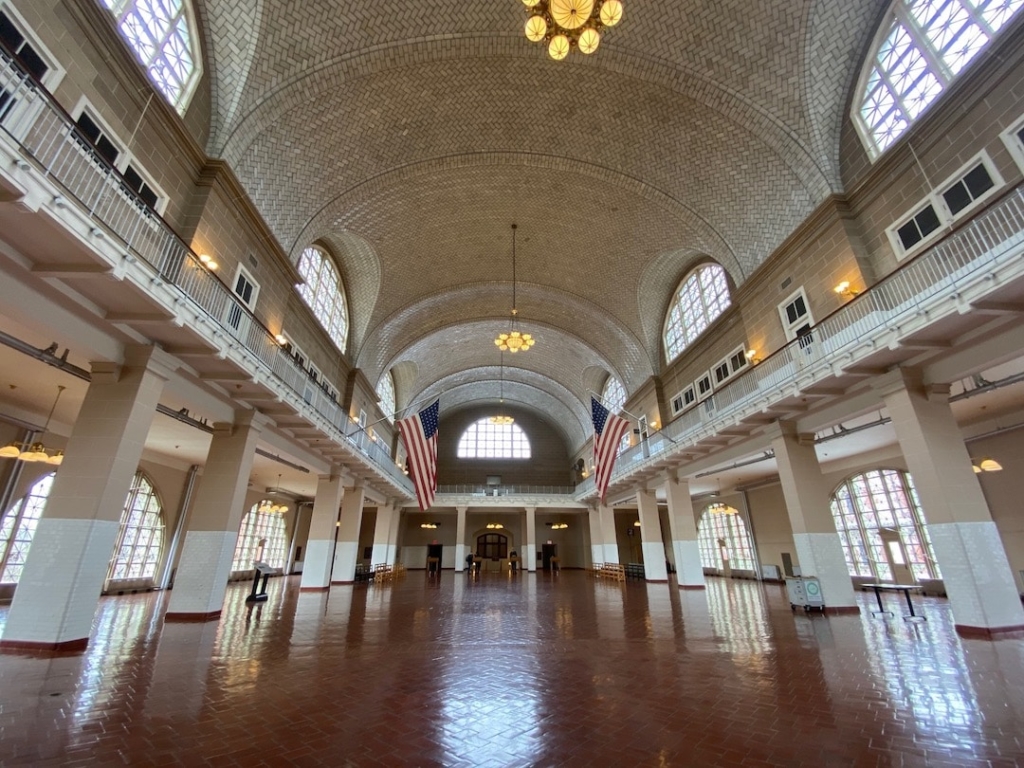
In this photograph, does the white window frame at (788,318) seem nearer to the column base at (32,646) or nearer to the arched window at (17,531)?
the column base at (32,646)

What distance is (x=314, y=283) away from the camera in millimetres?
15477

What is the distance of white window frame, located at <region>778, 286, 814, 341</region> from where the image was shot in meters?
10.9

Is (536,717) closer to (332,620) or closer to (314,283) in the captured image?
(332,620)

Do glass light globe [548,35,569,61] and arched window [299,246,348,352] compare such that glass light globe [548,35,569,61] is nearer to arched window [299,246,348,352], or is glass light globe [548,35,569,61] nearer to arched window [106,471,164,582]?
arched window [299,246,348,352]

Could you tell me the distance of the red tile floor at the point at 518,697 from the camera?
316 centimetres

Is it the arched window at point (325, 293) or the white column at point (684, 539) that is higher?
the arched window at point (325, 293)

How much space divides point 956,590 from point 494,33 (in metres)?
14.5

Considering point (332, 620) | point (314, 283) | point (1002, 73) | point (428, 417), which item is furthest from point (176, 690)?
point (1002, 73)

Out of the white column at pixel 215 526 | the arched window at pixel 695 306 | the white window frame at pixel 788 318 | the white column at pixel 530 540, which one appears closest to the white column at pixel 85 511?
the white column at pixel 215 526

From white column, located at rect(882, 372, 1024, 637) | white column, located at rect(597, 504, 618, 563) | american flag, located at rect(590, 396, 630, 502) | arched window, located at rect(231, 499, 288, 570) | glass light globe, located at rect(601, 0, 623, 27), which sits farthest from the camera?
white column, located at rect(597, 504, 618, 563)

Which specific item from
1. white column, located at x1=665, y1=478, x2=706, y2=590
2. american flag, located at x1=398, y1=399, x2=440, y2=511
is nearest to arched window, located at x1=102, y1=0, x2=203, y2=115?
american flag, located at x1=398, y1=399, x2=440, y2=511

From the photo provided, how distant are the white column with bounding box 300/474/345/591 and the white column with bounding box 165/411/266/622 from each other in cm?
597

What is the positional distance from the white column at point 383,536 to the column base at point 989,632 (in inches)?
893

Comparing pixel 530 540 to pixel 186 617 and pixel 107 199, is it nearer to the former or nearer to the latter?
pixel 186 617
